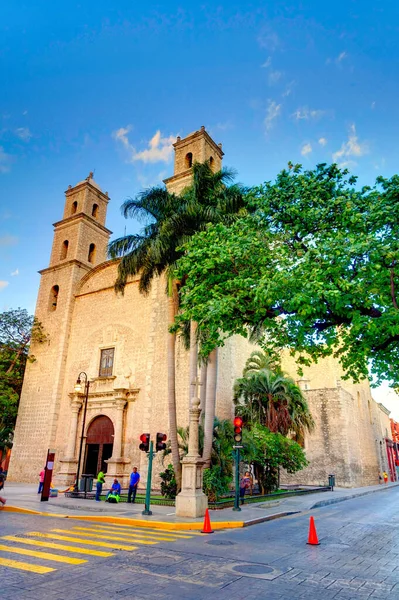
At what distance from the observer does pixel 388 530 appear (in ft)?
34.4

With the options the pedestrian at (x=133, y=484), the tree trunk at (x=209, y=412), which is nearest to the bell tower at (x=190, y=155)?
the tree trunk at (x=209, y=412)

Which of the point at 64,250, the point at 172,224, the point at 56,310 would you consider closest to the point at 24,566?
the point at 172,224

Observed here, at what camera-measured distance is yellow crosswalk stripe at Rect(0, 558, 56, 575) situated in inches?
235

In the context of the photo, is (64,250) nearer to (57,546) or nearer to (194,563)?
(57,546)

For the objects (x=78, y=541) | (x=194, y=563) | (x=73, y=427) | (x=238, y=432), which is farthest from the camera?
(x=73, y=427)

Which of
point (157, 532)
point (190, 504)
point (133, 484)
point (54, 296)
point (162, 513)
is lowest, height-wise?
point (157, 532)

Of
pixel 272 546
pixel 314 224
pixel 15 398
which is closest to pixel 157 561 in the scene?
pixel 272 546

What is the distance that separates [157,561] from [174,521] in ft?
15.6

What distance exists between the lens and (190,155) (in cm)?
2812

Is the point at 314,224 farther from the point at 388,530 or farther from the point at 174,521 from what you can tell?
the point at 174,521

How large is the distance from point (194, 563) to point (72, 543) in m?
2.76

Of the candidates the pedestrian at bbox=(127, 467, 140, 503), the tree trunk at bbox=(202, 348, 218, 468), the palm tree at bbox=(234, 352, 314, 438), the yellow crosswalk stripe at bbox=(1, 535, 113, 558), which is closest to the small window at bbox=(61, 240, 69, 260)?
the palm tree at bbox=(234, 352, 314, 438)

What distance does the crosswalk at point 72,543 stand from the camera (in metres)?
6.45

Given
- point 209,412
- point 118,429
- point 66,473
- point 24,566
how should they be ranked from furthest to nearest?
1. point 66,473
2. point 118,429
3. point 209,412
4. point 24,566
